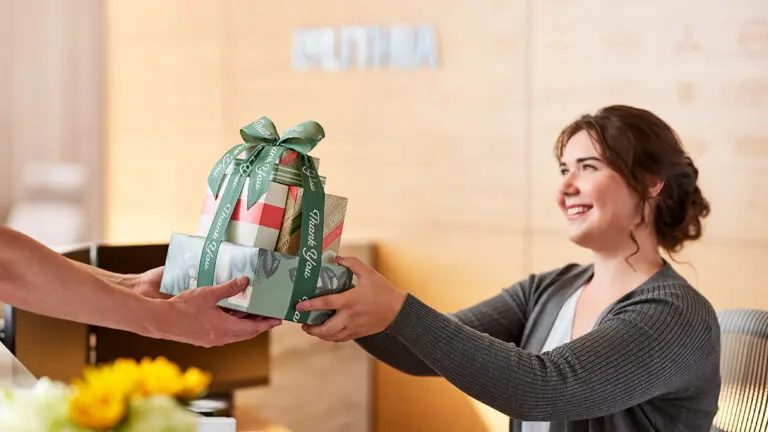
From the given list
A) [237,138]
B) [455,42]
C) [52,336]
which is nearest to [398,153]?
[455,42]

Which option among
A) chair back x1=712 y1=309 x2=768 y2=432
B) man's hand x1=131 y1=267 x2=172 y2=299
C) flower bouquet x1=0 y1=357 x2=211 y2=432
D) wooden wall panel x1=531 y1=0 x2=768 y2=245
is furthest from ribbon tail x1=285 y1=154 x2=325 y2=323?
wooden wall panel x1=531 y1=0 x2=768 y2=245

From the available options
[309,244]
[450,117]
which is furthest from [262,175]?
[450,117]

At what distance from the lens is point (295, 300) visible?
152 centimetres

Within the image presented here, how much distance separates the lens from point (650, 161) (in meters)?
2.01

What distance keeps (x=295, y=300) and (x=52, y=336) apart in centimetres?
110

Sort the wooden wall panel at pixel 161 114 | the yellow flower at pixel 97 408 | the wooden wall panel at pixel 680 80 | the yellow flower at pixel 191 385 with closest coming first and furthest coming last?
the yellow flower at pixel 97 408 < the yellow flower at pixel 191 385 < the wooden wall panel at pixel 680 80 < the wooden wall panel at pixel 161 114

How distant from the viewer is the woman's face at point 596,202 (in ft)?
6.59

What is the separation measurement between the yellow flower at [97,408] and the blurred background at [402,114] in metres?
2.64

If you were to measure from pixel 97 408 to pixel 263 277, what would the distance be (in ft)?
2.78

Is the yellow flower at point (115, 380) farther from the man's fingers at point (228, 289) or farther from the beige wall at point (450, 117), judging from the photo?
the beige wall at point (450, 117)

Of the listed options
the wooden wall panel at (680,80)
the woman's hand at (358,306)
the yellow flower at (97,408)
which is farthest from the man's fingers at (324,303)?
the wooden wall panel at (680,80)

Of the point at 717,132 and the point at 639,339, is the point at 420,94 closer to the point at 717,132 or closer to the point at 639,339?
the point at 717,132

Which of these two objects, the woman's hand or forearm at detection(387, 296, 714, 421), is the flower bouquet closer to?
the woman's hand

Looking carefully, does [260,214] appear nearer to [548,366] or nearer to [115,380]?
[548,366]
